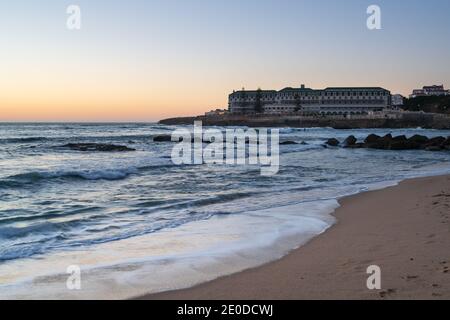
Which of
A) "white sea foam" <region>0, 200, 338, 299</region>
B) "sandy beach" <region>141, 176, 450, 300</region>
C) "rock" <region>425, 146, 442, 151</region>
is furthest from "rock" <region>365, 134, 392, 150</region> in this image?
"white sea foam" <region>0, 200, 338, 299</region>

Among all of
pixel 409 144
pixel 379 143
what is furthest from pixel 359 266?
pixel 379 143

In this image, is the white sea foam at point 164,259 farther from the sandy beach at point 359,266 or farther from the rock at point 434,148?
the rock at point 434,148

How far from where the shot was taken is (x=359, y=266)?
5633 mm

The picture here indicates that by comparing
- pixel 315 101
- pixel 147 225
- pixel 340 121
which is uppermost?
pixel 315 101

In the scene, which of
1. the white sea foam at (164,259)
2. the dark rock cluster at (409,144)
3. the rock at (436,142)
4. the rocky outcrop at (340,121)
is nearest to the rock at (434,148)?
the dark rock cluster at (409,144)

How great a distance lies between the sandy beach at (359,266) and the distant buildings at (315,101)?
124675 millimetres

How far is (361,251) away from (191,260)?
238 centimetres

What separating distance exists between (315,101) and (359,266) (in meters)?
143

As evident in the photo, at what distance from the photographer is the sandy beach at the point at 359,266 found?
4688 millimetres

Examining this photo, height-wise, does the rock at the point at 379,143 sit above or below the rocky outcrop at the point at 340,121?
below

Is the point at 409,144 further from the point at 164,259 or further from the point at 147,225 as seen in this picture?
the point at 164,259

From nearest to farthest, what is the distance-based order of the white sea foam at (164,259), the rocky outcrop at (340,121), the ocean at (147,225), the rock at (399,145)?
the white sea foam at (164,259) < the ocean at (147,225) < the rock at (399,145) < the rocky outcrop at (340,121)

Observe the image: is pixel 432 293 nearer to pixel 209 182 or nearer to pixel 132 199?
pixel 132 199

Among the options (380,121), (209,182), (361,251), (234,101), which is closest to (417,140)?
(209,182)
